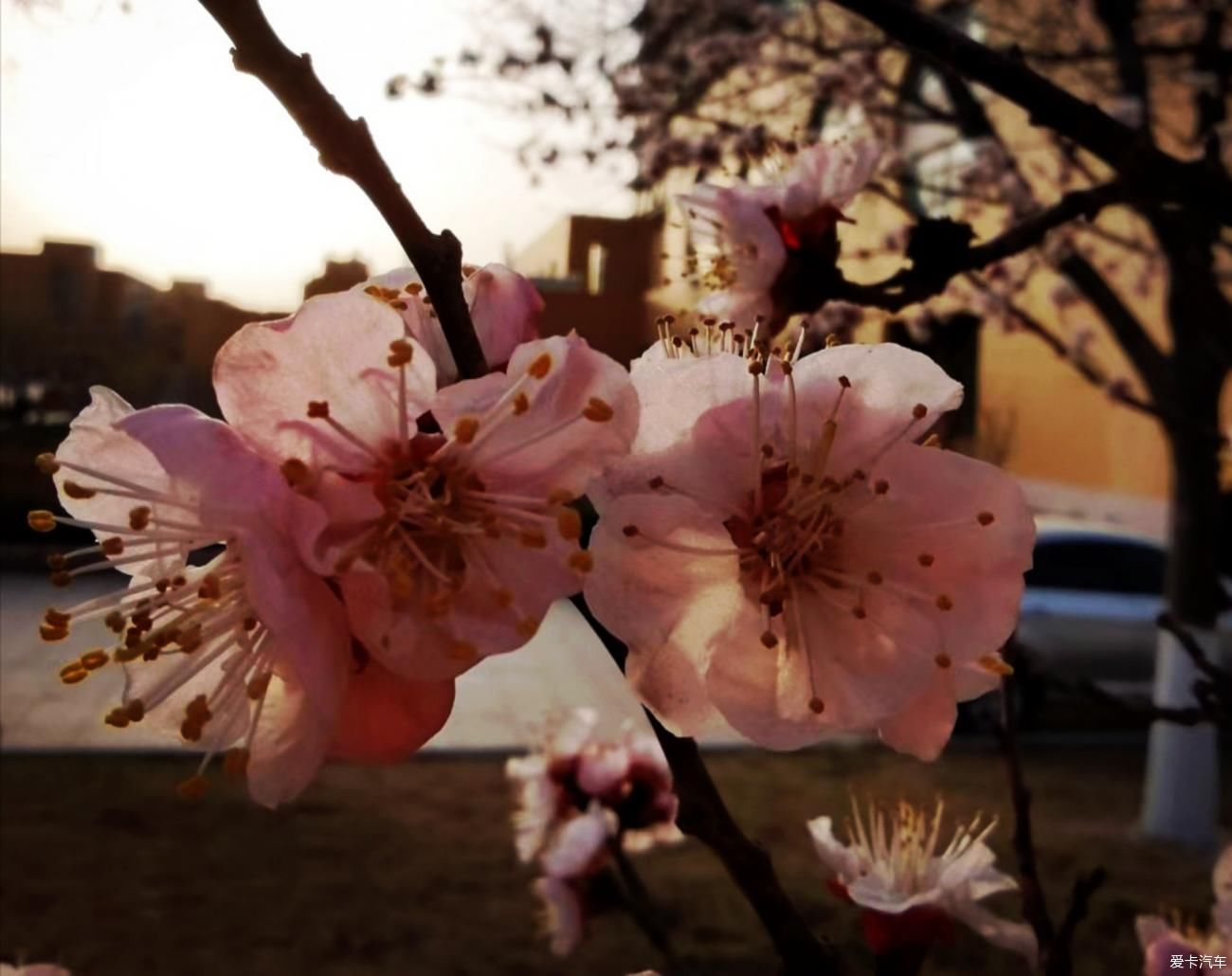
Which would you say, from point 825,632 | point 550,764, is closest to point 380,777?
point 550,764

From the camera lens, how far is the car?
4309 millimetres

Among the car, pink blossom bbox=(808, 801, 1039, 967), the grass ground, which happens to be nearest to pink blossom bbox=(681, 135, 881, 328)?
pink blossom bbox=(808, 801, 1039, 967)

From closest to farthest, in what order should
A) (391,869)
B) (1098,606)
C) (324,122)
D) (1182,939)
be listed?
(324,122) → (1182,939) → (391,869) → (1098,606)

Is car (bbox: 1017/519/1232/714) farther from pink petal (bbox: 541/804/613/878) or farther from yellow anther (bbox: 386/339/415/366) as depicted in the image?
yellow anther (bbox: 386/339/415/366)

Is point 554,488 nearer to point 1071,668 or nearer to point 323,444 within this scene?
point 323,444

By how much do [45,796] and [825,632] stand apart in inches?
119

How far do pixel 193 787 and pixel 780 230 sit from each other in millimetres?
579

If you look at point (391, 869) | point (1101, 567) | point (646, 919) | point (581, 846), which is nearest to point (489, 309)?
point (646, 919)

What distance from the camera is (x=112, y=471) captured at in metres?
0.37

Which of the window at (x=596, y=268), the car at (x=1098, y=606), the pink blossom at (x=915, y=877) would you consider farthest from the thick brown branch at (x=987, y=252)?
the car at (x=1098, y=606)

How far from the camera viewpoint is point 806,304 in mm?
848

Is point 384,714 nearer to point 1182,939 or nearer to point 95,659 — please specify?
point 95,659

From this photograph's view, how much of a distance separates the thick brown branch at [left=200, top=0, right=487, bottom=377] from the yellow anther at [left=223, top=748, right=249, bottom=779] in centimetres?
14

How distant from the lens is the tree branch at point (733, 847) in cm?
35
